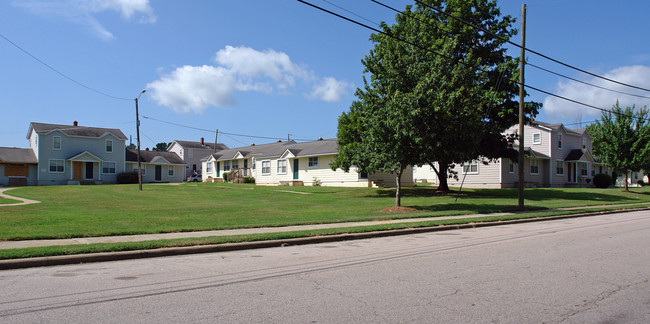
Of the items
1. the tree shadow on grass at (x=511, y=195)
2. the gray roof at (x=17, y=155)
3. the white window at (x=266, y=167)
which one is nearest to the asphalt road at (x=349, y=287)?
the tree shadow on grass at (x=511, y=195)

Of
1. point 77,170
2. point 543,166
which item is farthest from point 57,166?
point 543,166

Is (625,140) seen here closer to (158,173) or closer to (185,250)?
(185,250)

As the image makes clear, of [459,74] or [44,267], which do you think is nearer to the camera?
[44,267]

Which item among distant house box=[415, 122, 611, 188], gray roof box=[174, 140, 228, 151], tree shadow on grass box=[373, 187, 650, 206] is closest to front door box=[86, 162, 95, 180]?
gray roof box=[174, 140, 228, 151]

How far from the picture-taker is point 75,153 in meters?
48.9

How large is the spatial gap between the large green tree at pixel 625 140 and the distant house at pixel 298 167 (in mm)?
16669

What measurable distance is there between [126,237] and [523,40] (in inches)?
732

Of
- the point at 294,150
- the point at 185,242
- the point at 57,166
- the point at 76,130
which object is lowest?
the point at 185,242

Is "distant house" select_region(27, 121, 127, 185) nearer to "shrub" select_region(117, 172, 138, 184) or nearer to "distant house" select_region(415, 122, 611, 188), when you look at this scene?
"shrub" select_region(117, 172, 138, 184)

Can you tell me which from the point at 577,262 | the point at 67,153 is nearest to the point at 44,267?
the point at 577,262

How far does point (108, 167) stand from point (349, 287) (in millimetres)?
51464

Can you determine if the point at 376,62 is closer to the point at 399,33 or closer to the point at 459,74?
the point at 459,74

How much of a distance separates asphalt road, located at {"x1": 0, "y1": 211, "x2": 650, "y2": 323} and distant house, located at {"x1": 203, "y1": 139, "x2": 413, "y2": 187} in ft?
95.2

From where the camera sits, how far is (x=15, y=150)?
47781 mm
